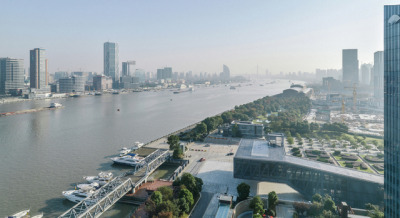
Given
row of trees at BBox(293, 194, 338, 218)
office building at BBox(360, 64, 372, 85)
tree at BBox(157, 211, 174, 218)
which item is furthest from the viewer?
office building at BBox(360, 64, 372, 85)

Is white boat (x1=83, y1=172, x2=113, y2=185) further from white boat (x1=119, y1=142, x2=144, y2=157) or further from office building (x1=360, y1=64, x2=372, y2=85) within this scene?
office building (x1=360, y1=64, x2=372, y2=85)

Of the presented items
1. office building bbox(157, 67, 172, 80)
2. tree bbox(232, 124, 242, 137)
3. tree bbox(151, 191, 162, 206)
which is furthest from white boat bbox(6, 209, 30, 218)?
office building bbox(157, 67, 172, 80)

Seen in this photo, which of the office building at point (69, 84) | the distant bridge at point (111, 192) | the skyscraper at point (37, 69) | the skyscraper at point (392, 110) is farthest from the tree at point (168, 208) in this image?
the office building at point (69, 84)

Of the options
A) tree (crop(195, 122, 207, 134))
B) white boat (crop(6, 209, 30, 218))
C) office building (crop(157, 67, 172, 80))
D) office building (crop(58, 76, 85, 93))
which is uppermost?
office building (crop(157, 67, 172, 80))

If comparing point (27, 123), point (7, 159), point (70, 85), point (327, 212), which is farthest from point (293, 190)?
point (70, 85)

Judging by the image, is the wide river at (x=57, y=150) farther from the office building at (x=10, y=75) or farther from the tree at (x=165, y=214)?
the office building at (x=10, y=75)

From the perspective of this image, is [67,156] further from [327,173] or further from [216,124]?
[327,173]

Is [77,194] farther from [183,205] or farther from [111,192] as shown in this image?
[183,205]
